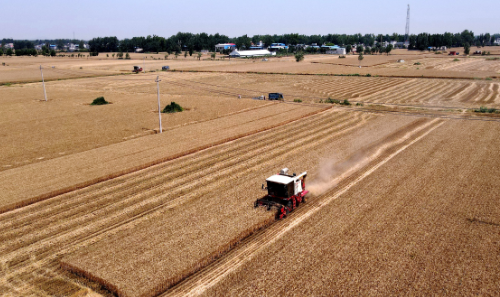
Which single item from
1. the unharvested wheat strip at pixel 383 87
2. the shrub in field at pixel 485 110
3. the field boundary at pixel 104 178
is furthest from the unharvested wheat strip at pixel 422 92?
the field boundary at pixel 104 178

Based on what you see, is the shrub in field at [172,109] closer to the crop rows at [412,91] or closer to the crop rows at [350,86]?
the crop rows at [350,86]

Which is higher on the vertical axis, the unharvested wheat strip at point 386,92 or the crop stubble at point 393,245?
the unharvested wheat strip at point 386,92

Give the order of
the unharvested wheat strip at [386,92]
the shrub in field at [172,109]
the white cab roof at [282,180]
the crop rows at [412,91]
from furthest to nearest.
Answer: the unharvested wheat strip at [386,92], the crop rows at [412,91], the shrub in field at [172,109], the white cab roof at [282,180]

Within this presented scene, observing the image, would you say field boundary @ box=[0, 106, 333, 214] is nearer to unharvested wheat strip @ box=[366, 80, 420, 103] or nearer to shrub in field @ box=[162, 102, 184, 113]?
shrub in field @ box=[162, 102, 184, 113]

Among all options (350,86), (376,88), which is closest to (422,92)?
(376,88)

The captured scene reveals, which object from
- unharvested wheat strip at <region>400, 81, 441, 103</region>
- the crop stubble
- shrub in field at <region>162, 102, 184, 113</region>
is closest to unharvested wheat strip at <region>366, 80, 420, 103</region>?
unharvested wheat strip at <region>400, 81, 441, 103</region>

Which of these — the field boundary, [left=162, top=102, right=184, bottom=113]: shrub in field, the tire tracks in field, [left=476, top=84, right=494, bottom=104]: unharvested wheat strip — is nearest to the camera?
the tire tracks in field

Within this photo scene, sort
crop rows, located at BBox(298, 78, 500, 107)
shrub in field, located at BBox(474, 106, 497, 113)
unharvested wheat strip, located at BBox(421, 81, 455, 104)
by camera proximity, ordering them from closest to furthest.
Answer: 1. shrub in field, located at BBox(474, 106, 497, 113)
2. crop rows, located at BBox(298, 78, 500, 107)
3. unharvested wheat strip, located at BBox(421, 81, 455, 104)
